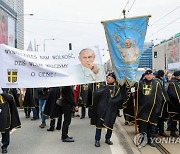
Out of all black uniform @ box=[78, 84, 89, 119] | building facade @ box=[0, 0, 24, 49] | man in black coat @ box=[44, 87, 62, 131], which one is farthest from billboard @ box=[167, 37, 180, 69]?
man in black coat @ box=[44, 87, 62, 131]

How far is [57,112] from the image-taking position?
10047 millimetres

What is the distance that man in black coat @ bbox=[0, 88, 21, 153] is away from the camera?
7.25m

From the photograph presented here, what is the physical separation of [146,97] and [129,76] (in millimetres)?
623

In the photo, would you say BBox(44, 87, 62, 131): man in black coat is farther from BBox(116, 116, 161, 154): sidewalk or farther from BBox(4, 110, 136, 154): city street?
BBox(116, 116, 161, 154): sidewalk

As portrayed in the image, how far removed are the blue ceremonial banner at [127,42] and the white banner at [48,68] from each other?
18.3 inches

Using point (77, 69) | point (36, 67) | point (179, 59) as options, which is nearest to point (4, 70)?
point (36, 67)

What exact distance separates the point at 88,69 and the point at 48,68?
1072mm

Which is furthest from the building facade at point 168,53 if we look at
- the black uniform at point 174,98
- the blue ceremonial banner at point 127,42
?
the blue ceremonial banner at point 127,42

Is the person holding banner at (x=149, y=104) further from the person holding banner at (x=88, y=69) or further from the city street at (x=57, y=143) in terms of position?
the person holding banner at (x=88, y=69)

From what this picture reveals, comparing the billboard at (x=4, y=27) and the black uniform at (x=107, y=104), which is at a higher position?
the billboard at (x=4, y=27)

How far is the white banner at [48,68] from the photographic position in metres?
6.72

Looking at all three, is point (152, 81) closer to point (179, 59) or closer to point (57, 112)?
point (57, 112)

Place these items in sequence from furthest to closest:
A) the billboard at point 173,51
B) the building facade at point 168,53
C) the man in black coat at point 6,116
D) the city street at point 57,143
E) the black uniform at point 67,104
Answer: the building facade at point 168,53
the billboard at point 173,51
the black uniform at point 67,104
the city street at point 57,143
the man in black coat at point 6,116

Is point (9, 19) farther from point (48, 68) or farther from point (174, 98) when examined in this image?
point (48, 68)
